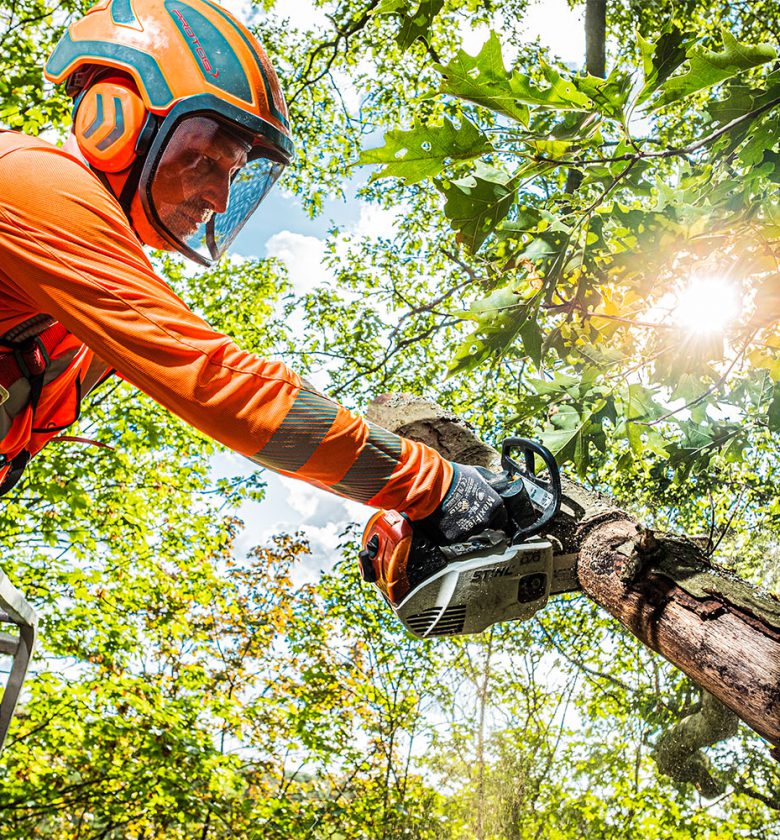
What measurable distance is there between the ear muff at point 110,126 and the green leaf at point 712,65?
62.7 inches

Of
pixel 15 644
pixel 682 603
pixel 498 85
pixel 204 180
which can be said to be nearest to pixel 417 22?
pixel 498 85

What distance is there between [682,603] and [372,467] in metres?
1.05

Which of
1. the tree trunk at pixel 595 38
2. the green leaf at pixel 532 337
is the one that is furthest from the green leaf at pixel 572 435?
the tree trunk at pixel 595 38

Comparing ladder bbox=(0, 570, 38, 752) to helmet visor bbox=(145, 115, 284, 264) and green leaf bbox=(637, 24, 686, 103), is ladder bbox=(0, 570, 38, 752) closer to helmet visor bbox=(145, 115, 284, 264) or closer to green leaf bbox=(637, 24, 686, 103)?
helmet visor bbox=(145, 115, 284, 264)

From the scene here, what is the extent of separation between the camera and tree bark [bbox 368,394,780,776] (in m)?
1.58

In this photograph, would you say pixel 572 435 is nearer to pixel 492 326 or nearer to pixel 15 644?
pixel 492 326

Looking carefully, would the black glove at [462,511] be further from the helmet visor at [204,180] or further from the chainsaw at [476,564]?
the helmet visor at [204,180]

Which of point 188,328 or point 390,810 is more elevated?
point 188,328

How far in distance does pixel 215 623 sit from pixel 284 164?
1020 cm

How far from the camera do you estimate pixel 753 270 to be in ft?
9.66

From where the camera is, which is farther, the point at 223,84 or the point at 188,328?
the point at 223,84

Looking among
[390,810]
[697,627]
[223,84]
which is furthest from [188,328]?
[390,810]

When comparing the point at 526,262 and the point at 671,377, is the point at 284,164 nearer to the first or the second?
the point at 526,262

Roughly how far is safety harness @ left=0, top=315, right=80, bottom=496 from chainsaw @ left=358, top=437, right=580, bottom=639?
104 cm
